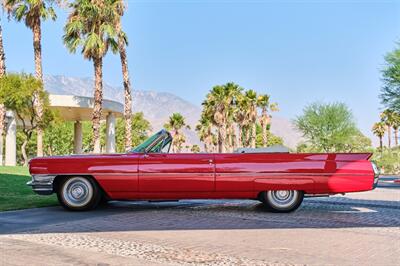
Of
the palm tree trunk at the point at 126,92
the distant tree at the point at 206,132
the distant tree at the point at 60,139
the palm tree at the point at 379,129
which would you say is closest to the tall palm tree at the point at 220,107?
the distant tree at the point at 206,132

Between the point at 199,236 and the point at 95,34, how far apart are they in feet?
82.6

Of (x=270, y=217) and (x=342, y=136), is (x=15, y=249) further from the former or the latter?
(x=342, y=136)

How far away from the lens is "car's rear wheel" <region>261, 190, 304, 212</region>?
8.80 metres

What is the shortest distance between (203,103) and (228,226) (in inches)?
2075

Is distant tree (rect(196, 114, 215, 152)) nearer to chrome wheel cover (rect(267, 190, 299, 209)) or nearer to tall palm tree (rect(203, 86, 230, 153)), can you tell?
tall palm tree (rect(203, 86, 230, 153))

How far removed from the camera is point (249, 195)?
8.66 meters

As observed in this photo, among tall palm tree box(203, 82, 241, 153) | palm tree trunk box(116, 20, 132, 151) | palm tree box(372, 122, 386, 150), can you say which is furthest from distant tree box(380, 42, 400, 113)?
palm tree box(372, 122, 386, 150)

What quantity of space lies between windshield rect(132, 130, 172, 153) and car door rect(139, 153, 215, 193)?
0.96 ft

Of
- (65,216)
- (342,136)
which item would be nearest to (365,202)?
(65,216)

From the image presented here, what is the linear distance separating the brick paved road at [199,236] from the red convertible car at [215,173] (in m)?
0.43

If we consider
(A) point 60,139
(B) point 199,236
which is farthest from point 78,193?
(A) point 60,139

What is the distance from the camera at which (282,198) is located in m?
8.88

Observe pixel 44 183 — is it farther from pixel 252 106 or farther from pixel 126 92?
pixel 252 106

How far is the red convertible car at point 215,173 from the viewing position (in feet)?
27.9
